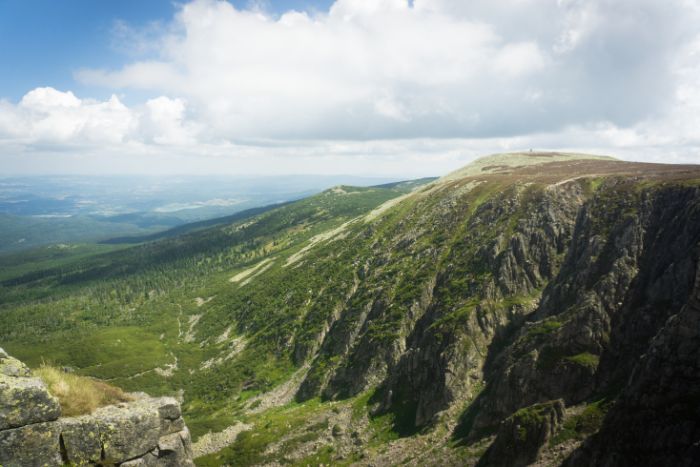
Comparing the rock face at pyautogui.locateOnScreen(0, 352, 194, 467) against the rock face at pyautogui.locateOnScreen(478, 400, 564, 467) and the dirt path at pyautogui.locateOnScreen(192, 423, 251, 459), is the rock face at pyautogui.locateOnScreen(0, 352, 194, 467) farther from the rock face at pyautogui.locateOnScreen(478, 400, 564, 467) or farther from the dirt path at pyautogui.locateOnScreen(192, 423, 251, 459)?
the dirt path at pyautogui.locateOnScreen(192, 423, 251, 459)

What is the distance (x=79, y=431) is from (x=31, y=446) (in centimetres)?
161

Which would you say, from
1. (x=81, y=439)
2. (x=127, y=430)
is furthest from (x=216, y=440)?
(x=81, y=439)

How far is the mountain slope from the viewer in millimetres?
36625

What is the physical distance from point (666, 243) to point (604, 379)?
21519 millimetres

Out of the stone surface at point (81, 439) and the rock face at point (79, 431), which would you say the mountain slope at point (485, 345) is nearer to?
the rock face at point (79, 431)

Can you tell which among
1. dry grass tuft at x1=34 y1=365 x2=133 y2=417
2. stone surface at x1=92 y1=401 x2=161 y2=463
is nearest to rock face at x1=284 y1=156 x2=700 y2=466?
stone surface at x1=92 y1=401 x2=161 y2=463

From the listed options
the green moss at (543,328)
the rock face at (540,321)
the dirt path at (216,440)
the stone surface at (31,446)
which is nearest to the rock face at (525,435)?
the rock face at (540,321)

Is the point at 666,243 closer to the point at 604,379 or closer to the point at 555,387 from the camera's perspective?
the point at 604,379

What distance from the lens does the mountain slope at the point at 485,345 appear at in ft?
120

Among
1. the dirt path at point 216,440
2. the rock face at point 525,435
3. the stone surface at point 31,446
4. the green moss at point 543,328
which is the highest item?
the stone surface at point 31,446

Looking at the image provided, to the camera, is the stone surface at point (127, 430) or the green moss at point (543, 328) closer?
the stone surface at point (127, 430)

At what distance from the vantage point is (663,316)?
42219 mm

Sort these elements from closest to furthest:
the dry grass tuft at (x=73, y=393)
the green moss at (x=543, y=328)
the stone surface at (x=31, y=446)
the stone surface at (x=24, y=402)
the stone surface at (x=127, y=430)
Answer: the stone surface at (x=31, y=446)
the stone surface at (x=24, y=402)
the stone surface at (x=127, y=430)
the dry grass tuft at (x=73, y=393)
the green moss at (x=543, y=328)

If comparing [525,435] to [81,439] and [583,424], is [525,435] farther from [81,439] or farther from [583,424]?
[81,439]
